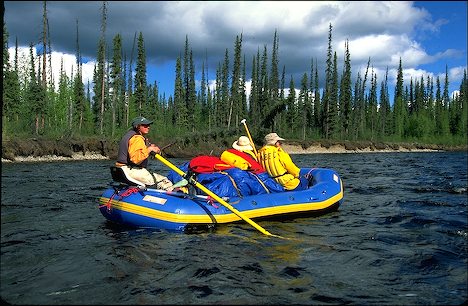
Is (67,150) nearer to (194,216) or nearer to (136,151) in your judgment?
(136,151)

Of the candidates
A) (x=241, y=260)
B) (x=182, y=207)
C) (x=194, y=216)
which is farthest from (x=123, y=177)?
(x=241, y=260)

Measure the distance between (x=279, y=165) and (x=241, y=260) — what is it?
11.8 feet

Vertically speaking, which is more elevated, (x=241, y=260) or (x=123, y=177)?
(x=123, y=177)

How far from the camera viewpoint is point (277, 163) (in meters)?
8.82

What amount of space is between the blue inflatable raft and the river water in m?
0.20

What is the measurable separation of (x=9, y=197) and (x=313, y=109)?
2550 inches

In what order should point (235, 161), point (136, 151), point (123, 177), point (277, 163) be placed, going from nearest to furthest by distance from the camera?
point (136, 151) → point (123, 177) → point (235, 161) → point (277, 163)

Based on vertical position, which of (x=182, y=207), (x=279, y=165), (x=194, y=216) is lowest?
(x=194, y=216)

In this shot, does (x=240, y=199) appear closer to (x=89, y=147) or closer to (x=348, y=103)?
Answer: (x=89, y=147)

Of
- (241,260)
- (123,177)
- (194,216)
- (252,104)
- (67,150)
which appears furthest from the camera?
(252,104)

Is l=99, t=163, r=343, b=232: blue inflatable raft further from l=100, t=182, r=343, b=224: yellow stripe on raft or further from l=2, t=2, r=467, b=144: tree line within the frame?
l=2, t=2, r=467, b=144: tree line

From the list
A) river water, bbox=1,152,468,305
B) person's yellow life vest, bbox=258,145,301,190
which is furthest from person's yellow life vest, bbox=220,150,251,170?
river water, bbox=1,152,468,305

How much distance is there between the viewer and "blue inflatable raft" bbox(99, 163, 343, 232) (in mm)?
7109

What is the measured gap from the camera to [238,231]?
23.7ft
